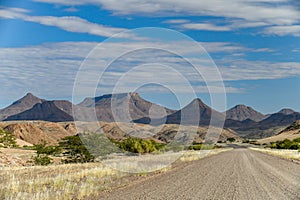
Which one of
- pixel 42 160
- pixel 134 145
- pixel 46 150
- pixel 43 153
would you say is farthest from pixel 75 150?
pixel 134 145

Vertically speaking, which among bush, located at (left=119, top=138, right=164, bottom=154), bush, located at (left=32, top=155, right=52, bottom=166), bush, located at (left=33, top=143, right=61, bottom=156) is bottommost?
bush, located at (left=32, top=155, right=52, bottom=166)

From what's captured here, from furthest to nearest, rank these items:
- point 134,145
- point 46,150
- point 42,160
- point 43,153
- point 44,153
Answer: point 134,145 → point 44,153 → point 46,150 → point 43,153 → point 42,160

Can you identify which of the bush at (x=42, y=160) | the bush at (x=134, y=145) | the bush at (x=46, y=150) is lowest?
the bush at (x=42, y=160)

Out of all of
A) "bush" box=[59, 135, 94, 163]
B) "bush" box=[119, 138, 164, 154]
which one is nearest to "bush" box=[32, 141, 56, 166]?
"bush" box=[59, 135, 94, 163]

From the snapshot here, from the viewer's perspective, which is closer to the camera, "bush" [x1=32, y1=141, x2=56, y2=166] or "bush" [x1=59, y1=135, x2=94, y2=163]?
"bush" [x1=32, y1=141, x2=56, y2=166]

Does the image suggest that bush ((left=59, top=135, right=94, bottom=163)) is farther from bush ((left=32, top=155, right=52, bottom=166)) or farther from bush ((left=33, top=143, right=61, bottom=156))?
bush ((left=32, top=155, right=52, bottom=166))

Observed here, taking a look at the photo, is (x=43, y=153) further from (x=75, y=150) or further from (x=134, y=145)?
(x=134, y=145)

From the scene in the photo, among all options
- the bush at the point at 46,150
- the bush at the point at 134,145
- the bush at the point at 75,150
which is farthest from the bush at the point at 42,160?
the bush at the point at 134,145

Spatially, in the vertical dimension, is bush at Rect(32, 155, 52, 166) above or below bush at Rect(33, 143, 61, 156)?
below

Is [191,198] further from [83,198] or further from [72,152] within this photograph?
[72,152]

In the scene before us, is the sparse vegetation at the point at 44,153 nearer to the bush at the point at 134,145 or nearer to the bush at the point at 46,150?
the bush at the point at 46,150

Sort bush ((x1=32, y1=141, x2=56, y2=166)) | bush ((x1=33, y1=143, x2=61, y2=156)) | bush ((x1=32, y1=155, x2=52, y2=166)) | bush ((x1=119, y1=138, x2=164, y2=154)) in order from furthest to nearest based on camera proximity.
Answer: bush ((x1=119, y1=138, x2=164, y2=154)) < bush ((x1=33, y1=143, x2=61, y2=156)) < bush ((x1=32, y1=141, x2=56, y2=166)) < bush ((x1=32, y1=155, x2=52, y2=166))

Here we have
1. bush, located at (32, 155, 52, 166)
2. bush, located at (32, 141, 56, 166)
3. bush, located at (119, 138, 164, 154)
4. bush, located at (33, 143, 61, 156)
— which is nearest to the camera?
bush, located at (32, 155, 52, 166)

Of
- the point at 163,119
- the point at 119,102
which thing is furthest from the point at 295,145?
the point at 119,102
